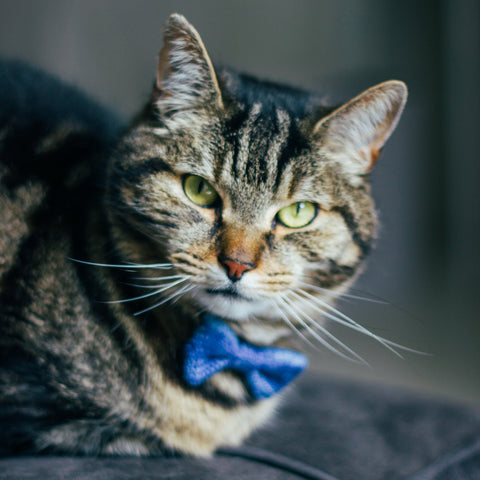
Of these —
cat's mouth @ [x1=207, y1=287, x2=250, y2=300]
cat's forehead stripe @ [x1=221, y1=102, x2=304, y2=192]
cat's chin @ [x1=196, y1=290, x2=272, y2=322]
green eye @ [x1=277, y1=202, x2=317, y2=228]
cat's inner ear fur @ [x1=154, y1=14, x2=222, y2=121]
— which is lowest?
cat's chin @ [x1=196, y1=290, x2=272, y2=322]

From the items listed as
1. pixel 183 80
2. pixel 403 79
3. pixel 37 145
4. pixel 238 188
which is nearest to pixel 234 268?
pixel 238 188

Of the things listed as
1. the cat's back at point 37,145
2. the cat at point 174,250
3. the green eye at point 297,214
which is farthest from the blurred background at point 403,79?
the green eye at point 297,214

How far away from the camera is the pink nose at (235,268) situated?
0.62 meters

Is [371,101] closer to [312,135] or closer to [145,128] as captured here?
[312,135]

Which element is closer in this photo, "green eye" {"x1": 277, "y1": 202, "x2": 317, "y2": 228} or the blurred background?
"green eye" {"x1": 277, "y1": 202, "x2": 317, "y2": 228}

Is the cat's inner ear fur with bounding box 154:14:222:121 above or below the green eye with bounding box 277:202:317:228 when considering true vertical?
A: above

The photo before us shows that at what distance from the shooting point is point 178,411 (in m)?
0.70

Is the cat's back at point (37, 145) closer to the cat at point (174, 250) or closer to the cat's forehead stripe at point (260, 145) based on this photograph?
the cat at point (174, 250)

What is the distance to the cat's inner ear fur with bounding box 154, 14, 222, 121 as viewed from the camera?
0.66 metres

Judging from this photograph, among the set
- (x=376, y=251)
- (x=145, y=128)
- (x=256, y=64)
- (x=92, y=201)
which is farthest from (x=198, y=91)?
(x=256, y=64)

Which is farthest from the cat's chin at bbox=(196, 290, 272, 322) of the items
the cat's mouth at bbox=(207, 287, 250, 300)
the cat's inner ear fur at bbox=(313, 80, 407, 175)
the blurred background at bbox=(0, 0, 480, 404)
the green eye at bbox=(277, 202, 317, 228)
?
the blurred background at bbox=(0, 0, 480, 404)

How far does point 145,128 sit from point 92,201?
14cm

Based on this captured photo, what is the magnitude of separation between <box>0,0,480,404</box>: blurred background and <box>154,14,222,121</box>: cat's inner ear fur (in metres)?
0.83

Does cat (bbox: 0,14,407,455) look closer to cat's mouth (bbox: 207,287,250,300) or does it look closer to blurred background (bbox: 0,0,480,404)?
cat's mouth (bbox: 207,287,250,300)
